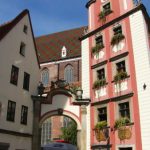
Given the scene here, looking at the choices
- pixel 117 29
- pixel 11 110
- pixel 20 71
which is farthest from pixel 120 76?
pixel 11 110

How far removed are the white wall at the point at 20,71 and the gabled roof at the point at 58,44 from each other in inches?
729

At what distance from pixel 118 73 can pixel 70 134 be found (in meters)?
16.7

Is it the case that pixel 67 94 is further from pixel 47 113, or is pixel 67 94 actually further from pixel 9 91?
pixel 9 91

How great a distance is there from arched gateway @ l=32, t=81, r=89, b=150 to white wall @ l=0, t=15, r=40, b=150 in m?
0.55

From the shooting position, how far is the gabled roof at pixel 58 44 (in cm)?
4385

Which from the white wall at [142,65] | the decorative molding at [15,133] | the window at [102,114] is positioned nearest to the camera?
the white wall at [142,65]

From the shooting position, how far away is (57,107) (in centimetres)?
2255

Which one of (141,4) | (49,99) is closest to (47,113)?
(49,99)

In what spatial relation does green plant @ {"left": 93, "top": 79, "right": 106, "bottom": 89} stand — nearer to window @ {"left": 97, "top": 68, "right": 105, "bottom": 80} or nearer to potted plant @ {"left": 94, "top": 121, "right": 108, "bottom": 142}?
window @ {"left": 97, "top": 68, "right": 105, "bottom": 80}

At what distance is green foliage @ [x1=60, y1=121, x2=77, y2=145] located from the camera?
34.2 m

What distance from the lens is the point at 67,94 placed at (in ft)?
74.8

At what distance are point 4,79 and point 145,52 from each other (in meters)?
9.78

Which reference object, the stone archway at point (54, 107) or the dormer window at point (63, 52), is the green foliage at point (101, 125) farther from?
the dormer window at point (63, 52)

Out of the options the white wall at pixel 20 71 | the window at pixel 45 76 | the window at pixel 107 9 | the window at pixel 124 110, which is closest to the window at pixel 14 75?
the white wall at pixel 20 71
